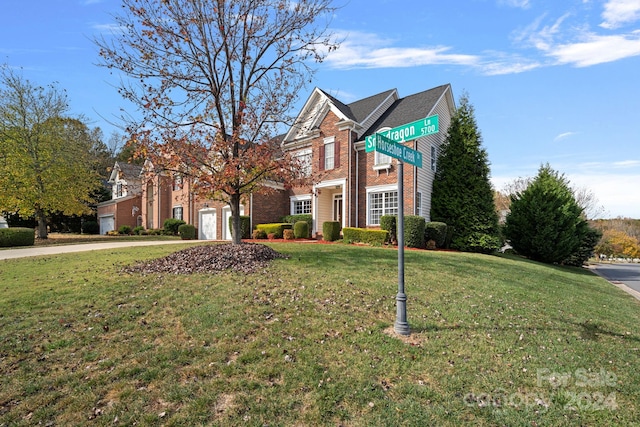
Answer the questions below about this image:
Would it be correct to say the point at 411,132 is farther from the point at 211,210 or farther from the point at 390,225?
the point at 211,210

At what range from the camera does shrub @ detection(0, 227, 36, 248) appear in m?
17.5

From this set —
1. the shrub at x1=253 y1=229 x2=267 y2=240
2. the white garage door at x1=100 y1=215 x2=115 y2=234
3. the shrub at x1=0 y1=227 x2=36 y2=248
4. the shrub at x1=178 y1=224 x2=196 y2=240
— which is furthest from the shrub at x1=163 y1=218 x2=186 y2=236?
the shrub at x1=253 y1=229 x2=267 y2=240

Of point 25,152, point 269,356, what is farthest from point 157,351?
point 25,152

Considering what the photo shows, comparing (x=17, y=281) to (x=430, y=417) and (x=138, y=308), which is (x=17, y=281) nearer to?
(x=138, y=308)

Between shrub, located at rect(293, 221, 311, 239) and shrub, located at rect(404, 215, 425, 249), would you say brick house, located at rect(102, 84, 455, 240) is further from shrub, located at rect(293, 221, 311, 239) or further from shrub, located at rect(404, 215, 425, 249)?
shrub, located at rect(404, 215, 425, 249)

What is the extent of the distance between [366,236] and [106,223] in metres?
32.9

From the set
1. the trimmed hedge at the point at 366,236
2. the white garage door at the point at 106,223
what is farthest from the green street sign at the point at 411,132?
the white garage door at the point at 106,223

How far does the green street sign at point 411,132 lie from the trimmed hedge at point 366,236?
37.4 feet

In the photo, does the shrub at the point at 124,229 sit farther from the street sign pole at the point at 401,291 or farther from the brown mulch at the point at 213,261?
the street sign pole at the point at 401,291

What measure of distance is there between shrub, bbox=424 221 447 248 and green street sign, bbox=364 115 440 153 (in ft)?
40.7

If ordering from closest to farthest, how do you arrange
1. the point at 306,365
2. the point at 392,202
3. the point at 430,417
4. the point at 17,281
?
the point at 430,417
the point at 306,365
the point at 17,281
the point at 392,202

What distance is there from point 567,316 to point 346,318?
183 inches

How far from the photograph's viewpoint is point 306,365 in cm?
375

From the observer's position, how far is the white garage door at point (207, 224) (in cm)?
2531
